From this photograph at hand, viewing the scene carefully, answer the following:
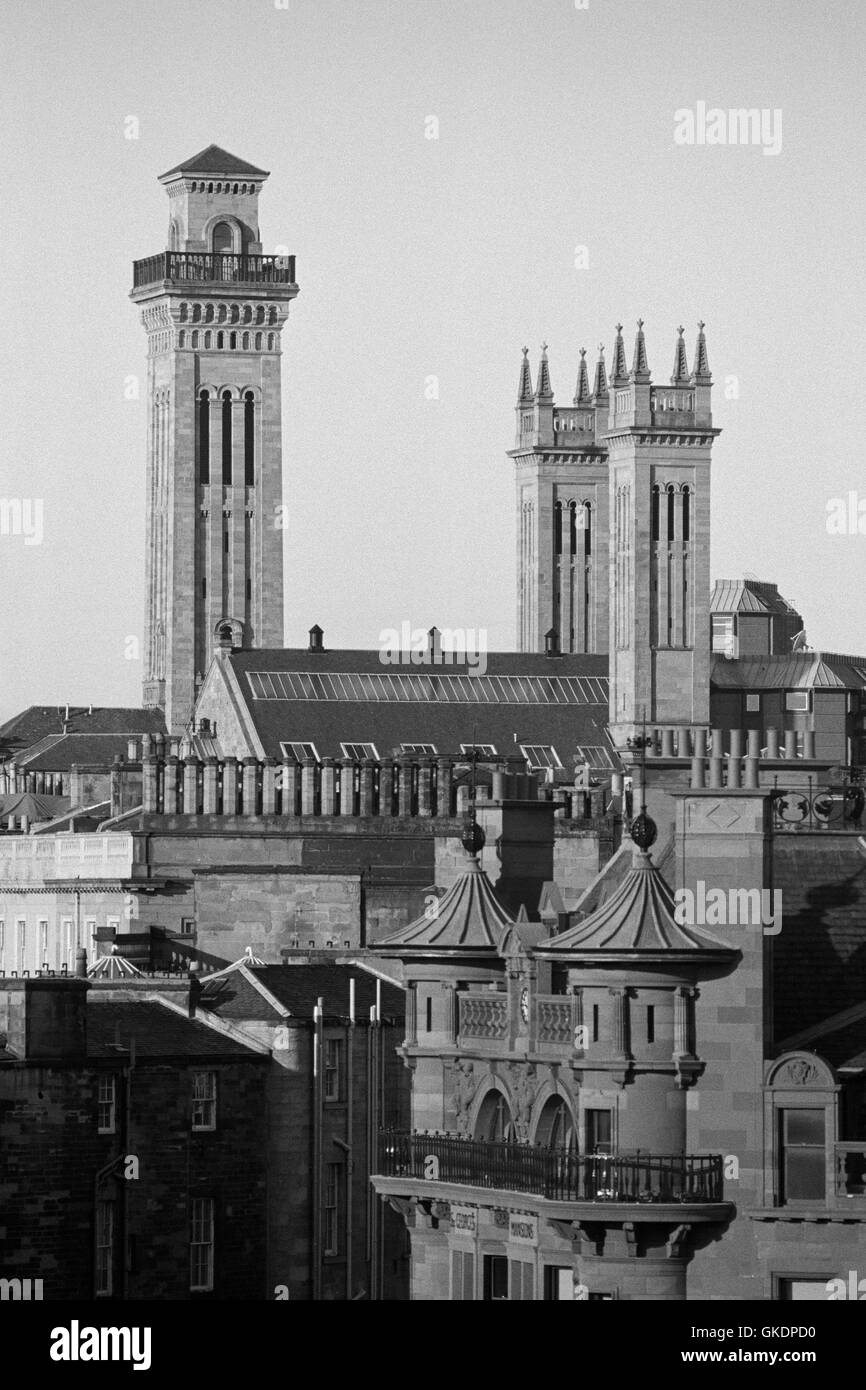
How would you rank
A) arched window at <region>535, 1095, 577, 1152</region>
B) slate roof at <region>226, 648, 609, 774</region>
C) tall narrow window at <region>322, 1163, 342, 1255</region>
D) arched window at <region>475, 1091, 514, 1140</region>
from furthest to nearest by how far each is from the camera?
slate roof at <region>226, 648, 609, 774</region> < tall narrow window at <region>322, 1163, 342, 1255</region> < arched window at <region>475, 1091, 514, 1140</region> < arched window at <region>535, 1095, 577, 1152</region>

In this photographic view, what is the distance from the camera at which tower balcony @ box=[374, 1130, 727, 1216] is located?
5803cm

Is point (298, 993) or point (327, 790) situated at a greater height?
point (327, 790)

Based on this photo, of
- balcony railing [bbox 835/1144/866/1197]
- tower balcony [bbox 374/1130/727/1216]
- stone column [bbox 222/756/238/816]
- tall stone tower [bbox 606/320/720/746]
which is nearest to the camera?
balcony railing [bbox 835/1144/866/1197]

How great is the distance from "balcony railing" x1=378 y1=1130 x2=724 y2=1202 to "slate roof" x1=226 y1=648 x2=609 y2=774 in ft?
303

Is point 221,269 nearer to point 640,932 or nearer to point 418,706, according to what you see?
point 418,706

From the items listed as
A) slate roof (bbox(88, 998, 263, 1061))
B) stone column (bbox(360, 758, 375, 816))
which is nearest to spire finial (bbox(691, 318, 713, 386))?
stone column (bbox(360, 758, 375, 816))

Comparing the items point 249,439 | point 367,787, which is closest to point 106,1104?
point 367,787

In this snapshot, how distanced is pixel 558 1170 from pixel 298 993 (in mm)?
32833

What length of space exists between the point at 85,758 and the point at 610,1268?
454ft

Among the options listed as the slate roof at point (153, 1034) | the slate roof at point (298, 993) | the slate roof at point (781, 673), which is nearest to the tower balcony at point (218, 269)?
the slate roof at point (781, 673)

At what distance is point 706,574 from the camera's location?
182125 millimetres

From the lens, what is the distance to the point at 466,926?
220 feet

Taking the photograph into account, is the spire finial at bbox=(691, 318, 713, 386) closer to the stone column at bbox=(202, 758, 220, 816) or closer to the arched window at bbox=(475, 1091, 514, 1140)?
the stone column at bbox=(202, 758, 220, 816)

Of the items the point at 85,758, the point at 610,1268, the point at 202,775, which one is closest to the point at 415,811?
the point at 202,775
